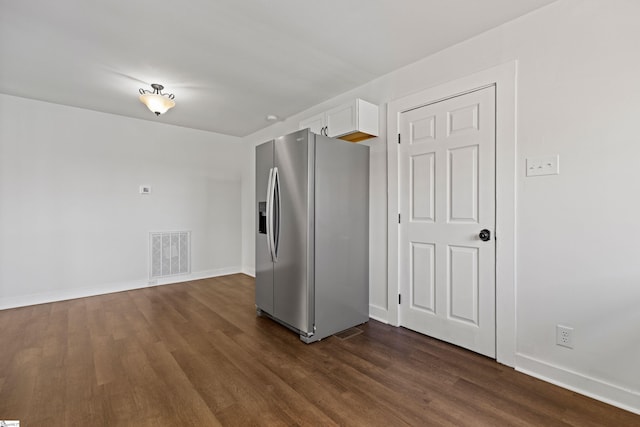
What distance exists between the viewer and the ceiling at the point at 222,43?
6.48 ft

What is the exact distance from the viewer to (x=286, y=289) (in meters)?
2.77

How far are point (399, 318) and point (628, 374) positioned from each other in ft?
5.11

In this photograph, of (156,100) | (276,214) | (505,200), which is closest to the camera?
(505,200)

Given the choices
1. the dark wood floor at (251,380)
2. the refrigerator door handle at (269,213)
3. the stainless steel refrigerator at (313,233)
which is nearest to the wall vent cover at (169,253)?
the dark wood floor at (251,380)

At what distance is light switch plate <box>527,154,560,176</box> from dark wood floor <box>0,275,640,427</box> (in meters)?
1.42

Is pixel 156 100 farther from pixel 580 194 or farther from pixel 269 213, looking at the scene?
pixel 580 194

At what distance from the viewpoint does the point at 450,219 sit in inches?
97.3

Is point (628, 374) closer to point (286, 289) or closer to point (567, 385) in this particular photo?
point (567, 385)

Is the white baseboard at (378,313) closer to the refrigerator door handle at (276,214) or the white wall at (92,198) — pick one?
the refrigerator door handle at (276,214)

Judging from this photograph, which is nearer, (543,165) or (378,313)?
(543,165)

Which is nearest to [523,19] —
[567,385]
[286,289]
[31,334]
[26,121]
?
[567,385]

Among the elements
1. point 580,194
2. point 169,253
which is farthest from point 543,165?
point 169,253

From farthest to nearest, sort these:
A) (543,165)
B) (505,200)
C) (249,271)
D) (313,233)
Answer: (249,271) → (313,233) → (505,200) → (543,165)

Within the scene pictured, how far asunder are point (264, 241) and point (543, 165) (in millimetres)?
2472
